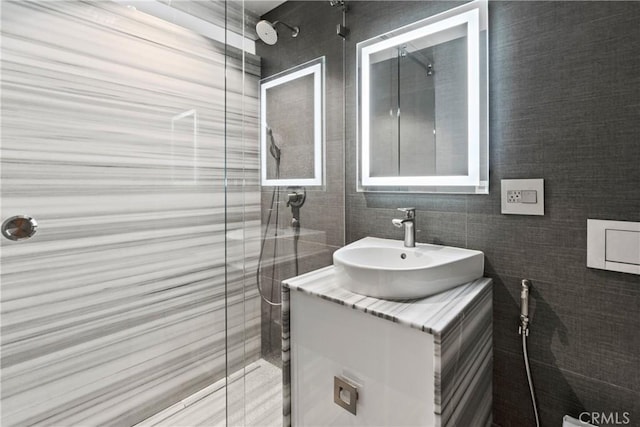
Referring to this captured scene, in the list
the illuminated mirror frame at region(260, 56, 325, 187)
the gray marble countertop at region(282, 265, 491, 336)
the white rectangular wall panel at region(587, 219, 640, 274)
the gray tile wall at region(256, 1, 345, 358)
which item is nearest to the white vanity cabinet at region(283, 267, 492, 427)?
the gray marble countertop at region(282, 265, 491, 336)

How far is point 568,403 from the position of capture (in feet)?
3.49

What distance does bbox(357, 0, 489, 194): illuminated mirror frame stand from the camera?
47.4 inches

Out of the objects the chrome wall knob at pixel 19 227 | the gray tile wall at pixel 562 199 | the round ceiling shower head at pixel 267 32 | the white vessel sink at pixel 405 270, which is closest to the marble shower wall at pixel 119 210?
the chrome wall knob at pixel 19 227

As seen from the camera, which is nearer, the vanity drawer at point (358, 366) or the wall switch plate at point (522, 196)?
the vanity drawer at point (358, 366)

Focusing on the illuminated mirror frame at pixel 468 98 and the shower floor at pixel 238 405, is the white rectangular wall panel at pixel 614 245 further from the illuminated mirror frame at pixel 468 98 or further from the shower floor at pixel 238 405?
the shower floor at pixel 238 405

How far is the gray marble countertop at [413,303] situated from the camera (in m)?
0.84

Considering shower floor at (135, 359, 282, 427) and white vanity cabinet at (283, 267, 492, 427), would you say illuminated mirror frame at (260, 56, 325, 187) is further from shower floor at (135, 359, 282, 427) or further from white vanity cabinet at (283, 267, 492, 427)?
shower floor at (135, 359, 282, 427)

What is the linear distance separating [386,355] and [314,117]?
3.60ft

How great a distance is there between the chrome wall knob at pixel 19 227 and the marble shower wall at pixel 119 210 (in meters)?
0.02

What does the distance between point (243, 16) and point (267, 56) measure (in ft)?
0.57

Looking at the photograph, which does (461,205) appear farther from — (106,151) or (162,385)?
(162,385)

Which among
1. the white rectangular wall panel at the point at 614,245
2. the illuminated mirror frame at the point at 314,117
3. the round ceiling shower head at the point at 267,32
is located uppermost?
the round ceiling shower head at the point at 267,32
